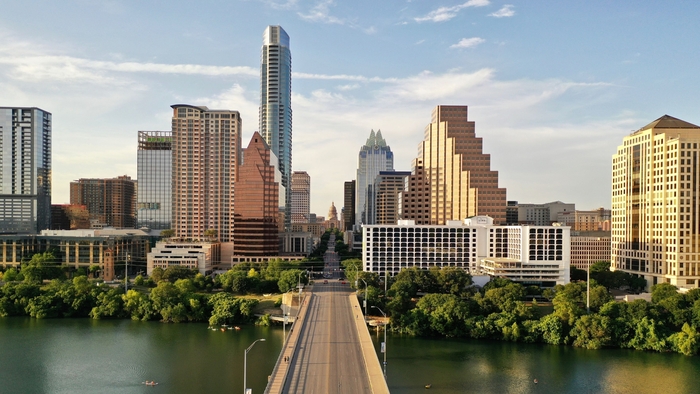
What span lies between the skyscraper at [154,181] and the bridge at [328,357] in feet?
418

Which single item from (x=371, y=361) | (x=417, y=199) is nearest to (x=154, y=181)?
(x=417, y=199)

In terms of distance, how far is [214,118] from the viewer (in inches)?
6767

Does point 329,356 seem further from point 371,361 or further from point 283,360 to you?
point 283,360

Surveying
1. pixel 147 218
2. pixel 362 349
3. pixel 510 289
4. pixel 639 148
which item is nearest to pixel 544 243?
pixel 510 289

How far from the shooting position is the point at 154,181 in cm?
19638

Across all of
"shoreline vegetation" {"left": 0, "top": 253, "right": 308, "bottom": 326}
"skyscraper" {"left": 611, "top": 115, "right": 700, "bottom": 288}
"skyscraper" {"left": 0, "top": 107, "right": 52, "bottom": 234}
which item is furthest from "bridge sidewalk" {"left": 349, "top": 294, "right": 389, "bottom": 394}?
"skyscraper" {"left": 0, "top": 107, "right": 52, "bottom": 234}

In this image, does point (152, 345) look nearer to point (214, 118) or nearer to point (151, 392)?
point (151, 392)

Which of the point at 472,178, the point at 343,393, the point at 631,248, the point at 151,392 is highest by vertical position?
the point at 472,178

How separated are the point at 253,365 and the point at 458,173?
96035 mm

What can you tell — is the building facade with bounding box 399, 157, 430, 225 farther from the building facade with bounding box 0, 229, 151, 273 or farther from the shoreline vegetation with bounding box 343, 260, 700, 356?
the building facade with bounding box 0, 229, 151, 273

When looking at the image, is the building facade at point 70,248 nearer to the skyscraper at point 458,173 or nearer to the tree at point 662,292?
the skyscraper at point 458,173

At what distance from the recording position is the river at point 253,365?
57.4m

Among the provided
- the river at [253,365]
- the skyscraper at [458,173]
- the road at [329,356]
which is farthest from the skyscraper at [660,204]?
the road at [329,356]

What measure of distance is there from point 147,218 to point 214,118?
52.3m
